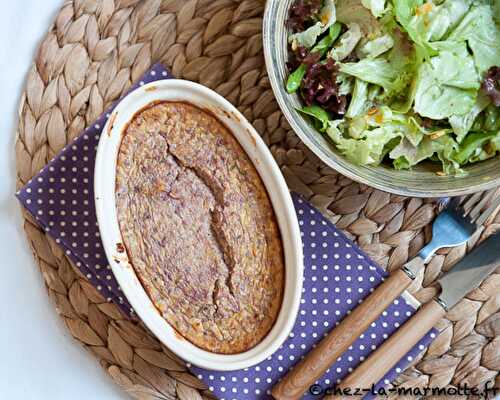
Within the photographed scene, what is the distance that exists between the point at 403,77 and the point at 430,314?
2.18 ft

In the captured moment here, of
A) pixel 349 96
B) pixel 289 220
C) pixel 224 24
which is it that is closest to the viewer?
pixel 289 220

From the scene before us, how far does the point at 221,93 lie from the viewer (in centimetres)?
204

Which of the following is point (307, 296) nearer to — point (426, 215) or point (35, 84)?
point (426, 215)

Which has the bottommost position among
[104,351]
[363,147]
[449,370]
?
[449,370]

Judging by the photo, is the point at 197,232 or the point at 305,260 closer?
the point at 197,232

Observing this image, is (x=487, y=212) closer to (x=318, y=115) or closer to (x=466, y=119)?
(x=466, y=119)

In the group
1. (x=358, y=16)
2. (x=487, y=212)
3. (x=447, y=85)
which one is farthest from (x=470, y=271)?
(x=358, y=16)

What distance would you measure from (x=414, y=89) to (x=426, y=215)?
391mm

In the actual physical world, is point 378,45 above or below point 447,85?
above

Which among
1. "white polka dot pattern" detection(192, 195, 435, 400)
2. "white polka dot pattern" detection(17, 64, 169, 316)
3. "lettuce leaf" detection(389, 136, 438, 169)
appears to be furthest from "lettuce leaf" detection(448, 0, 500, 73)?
"white polka dot pattern" detection(17, 64, 169, 316)

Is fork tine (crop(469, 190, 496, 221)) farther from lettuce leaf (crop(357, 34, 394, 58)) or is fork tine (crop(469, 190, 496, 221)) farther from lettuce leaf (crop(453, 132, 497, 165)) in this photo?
lettuce leaf (crop(357, 34, 394, 58))

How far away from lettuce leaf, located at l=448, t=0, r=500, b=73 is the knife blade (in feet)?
1.62

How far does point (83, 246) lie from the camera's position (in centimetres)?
197

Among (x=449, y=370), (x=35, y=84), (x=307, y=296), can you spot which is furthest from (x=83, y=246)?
(x=449, y=370)
